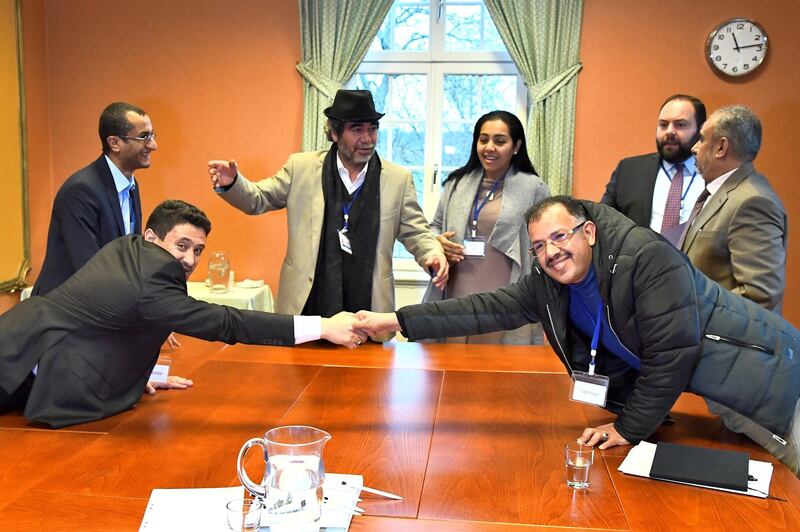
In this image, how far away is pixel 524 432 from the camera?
1.99 m

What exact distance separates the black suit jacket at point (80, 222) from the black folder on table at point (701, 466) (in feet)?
7.36

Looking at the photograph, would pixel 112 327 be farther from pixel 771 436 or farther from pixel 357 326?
pixel 771 436

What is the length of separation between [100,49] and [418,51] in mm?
2324

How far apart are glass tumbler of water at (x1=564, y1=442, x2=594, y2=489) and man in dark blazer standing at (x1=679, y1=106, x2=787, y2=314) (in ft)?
3.85

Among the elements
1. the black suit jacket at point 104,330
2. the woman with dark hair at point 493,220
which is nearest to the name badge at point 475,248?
the woman with dark hair at point 493,220

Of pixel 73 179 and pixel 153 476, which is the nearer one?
pixel 153 476

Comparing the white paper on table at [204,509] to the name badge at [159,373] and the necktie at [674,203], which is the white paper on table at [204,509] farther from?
the necktie at [674,203]

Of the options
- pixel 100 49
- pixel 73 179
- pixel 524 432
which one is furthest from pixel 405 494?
pixel 100 49

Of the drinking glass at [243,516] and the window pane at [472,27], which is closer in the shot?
the drinking glass at [243,516]

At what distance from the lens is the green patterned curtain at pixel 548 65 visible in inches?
195

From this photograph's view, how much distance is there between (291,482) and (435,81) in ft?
14.0

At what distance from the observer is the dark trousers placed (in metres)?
2.06

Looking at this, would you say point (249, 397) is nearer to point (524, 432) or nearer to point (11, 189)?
point (524, 432)

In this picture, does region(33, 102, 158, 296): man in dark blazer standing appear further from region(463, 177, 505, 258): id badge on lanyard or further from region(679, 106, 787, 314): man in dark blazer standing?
region(679, 106, 787, 314): man in dark blazer standing
